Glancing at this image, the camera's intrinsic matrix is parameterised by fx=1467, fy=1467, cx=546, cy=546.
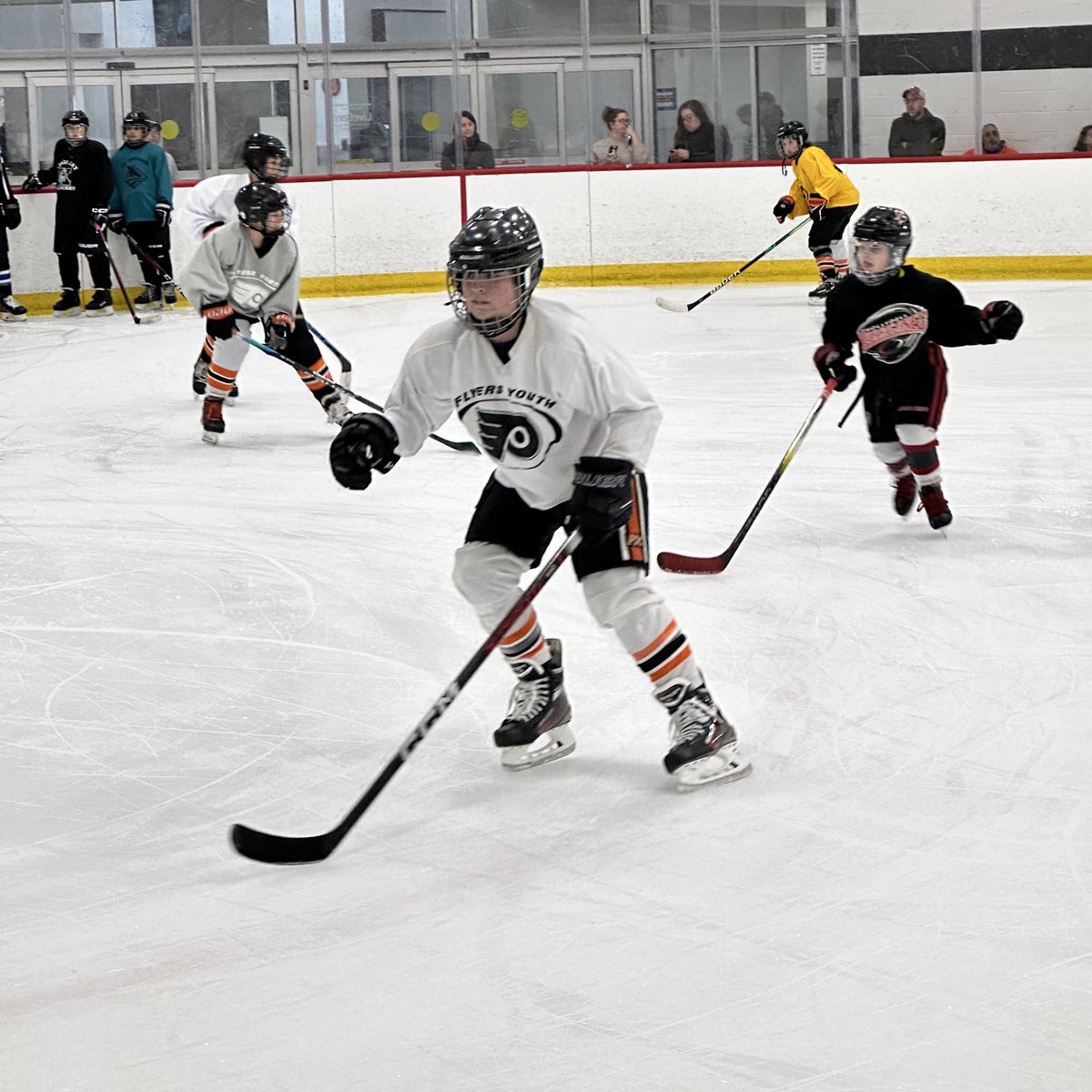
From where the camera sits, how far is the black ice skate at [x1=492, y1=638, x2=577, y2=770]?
2.33m

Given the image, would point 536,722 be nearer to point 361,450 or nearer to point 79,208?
point 361,450

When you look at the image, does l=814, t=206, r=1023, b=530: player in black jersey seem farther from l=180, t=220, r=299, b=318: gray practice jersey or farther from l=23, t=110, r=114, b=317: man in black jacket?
l=23, t=110, r=114, b=317: man in black jacket

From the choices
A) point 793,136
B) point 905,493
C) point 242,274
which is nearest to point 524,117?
point 793,136

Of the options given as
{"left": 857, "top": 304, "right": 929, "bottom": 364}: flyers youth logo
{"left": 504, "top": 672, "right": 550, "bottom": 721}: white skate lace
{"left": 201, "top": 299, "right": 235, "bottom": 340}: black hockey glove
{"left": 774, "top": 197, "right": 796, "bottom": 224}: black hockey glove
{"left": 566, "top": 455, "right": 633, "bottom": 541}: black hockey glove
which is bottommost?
{"left": 504, "top": 672, "right": 550, "bottom": 721}: white skate lace

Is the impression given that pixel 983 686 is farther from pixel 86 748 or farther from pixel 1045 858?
pixel 86 748

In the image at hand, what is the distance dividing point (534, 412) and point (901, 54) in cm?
843

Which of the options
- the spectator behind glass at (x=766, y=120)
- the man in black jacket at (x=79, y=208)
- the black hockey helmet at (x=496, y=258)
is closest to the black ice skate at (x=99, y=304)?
the man in black jacket at (x=79, y=208)

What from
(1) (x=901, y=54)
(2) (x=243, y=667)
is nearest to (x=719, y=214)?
(1) (x=901, y=54)

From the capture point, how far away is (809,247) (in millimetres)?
8336

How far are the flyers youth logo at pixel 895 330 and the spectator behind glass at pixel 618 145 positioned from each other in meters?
6.05

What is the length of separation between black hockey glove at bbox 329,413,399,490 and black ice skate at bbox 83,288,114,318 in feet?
22.3

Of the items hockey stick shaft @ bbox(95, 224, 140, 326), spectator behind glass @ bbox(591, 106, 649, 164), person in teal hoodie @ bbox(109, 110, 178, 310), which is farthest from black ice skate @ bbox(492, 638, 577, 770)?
spectator behind glass @ bbox(591, 106, 649, 164)

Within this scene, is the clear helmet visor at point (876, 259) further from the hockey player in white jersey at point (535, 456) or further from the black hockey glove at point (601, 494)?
the black hockey glove at point (601, 494)

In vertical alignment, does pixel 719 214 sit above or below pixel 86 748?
above
